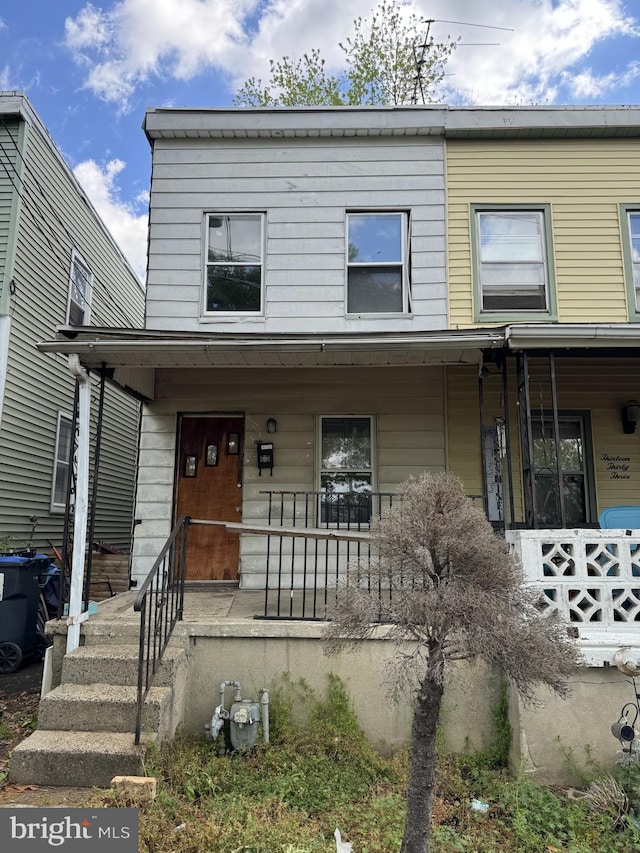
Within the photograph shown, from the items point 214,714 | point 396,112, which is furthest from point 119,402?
point 214,714

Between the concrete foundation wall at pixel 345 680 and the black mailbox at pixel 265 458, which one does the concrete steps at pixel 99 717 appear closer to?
the concrete foundation wall at pixel 345 680

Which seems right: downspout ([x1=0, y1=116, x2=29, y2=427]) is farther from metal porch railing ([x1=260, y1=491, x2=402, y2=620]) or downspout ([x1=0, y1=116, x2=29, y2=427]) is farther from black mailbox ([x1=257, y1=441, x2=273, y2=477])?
metal porch railing ([x1=260, y1=491, x2=402, y2=620])

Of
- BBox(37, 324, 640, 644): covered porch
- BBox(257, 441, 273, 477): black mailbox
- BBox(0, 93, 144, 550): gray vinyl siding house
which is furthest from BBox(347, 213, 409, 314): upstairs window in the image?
BBox(0, 93, 144, 550): gray vinyl siding house

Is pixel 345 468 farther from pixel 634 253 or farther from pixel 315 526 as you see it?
pixel 634 253

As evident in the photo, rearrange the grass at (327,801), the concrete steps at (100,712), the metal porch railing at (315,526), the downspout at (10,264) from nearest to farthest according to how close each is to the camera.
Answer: the grass at (327,801) → the concrete steps at (100,712) → the metal porch railing at (315,526) → the downspout at (10,264)

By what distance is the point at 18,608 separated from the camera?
5961 millimetres

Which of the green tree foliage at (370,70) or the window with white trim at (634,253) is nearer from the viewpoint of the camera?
the window with white trim at (634,253)

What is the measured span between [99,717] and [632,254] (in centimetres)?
740

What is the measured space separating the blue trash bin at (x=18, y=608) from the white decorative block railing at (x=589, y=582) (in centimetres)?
501

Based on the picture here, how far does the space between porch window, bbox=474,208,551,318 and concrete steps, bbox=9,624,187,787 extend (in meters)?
5.24

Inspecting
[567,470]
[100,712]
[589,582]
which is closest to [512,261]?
[567,470]

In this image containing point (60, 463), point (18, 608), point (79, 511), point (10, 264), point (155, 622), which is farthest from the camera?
point (60, 463)

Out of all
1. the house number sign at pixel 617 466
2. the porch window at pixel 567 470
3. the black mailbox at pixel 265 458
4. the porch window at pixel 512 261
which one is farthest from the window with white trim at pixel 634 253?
the black mailbox at pixel 265 458

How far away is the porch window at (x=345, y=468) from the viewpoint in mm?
6469
